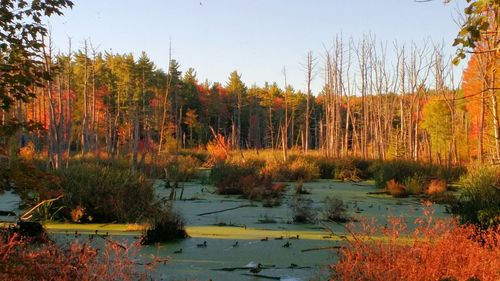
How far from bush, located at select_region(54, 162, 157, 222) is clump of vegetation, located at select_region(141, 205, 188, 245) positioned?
4.62 ft

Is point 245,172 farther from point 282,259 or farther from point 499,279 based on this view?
point 499,279

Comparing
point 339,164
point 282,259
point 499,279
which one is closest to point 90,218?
point 282,259

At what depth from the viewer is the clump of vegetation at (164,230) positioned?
6.93 m

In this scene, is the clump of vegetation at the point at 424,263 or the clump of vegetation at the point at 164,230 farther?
the clump of vegetation at the point at 164,230

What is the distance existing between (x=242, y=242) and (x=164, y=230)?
3.46 ft

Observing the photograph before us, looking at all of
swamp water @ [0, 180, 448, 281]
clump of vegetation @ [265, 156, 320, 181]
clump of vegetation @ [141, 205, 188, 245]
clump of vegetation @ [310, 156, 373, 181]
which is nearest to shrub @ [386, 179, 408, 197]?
swamp water @ [0, 180, 448, 281]

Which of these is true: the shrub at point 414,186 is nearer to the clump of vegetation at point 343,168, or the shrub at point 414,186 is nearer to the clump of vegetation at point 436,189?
the clump of vegetation at point 436,189

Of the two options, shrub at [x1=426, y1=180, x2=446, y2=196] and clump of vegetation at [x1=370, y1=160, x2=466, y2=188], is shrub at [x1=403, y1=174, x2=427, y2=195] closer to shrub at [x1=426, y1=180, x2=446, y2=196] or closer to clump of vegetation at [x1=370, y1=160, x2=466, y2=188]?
shrub at [x1=426, y1=180, x2=446, y2=196]

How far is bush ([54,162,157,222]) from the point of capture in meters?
8.84

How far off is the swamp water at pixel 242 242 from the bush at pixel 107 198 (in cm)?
46

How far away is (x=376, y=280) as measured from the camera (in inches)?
150

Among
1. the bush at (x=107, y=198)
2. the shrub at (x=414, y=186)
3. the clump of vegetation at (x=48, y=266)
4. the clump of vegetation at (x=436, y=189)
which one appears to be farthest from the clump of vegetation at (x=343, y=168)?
the clump of vegetation at (x=48, y=266)

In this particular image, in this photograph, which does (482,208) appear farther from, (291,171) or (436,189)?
(291,171)

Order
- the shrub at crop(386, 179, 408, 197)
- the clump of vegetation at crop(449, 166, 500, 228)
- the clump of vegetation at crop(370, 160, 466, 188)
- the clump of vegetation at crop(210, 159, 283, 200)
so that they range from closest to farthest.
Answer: the clump of vegetation at crop(449, 166, 500, 228), the clump of vegetation at crop(210, 159, 283, 200), the shrub at crop(386, 179, 408, 197), the clump of vegetation at crop(370, 160, 466, 188)
